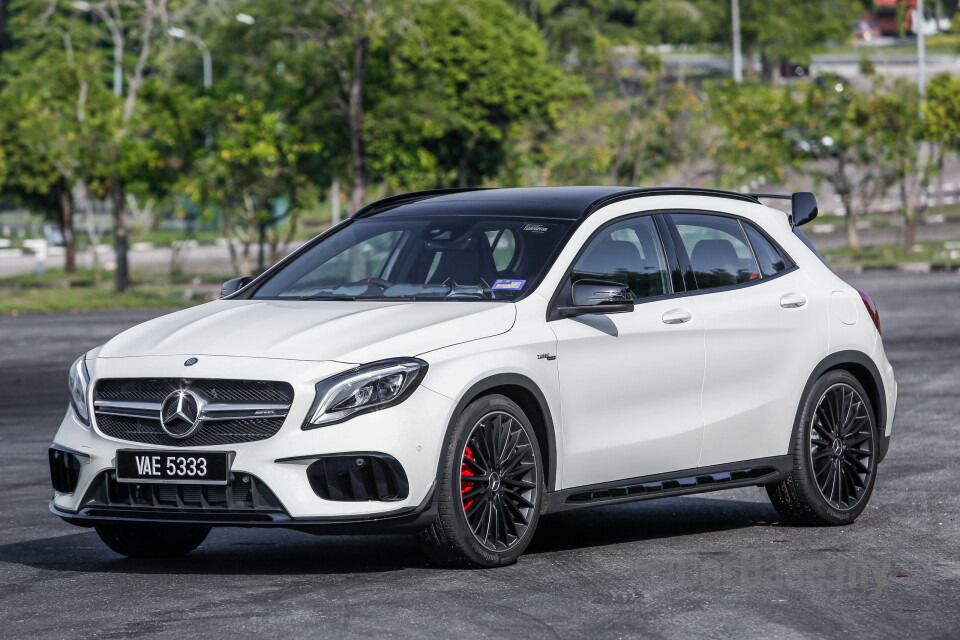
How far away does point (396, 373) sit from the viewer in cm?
669

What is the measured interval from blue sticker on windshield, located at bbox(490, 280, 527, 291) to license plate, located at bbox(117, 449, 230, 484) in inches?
62.2

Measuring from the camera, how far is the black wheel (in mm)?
7586

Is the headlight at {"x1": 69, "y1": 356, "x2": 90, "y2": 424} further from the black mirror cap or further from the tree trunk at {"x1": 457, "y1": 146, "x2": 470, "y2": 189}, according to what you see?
the tree trunk at {"x1": 457, "y1": 146, "x2": 470, "y2": 189}

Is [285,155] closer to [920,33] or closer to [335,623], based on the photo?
[920,33]

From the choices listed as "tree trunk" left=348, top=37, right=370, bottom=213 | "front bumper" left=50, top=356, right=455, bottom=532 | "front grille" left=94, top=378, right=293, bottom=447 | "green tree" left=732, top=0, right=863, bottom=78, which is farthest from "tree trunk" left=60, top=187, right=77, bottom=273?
"green tree" left=732, top=0, right=863, bottom=78

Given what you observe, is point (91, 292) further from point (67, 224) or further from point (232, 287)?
point (232, 287)

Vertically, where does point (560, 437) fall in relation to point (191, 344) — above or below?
below

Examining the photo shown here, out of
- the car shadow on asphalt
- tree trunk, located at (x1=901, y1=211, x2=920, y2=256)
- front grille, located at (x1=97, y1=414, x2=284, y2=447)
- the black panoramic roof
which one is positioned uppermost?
the black panoramic roof

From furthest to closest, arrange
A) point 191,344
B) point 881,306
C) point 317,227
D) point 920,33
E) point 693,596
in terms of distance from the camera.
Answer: point 317,227
point 920,33
point 881,306
point 191,344
point 693,596

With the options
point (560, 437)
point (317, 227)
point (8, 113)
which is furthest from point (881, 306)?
point (317, 227)

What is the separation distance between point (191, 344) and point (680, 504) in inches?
144

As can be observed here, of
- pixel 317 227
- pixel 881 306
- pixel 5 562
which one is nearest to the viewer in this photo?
pixel 5 562

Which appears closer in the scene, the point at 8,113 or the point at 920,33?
the point at 8,113

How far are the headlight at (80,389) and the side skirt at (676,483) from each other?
2.06 metres
